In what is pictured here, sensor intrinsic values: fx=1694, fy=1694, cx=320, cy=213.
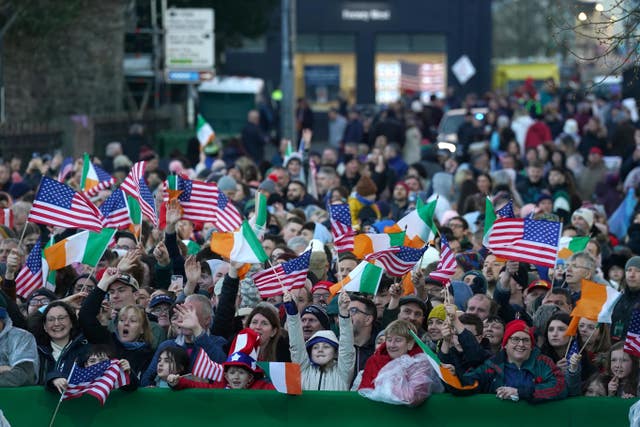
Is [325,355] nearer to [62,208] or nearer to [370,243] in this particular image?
[370,243]

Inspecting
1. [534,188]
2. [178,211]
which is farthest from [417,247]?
[534,188]

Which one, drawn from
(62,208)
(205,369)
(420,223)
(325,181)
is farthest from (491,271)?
(325,181)

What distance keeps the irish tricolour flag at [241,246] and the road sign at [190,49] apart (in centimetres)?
2216

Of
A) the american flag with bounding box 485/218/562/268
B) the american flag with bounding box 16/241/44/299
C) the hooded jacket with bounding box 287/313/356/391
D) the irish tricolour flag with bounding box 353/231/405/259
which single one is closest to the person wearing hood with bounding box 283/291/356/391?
the hooded jacket with bounding box 287/313/356/391

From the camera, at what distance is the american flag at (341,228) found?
47.8 ft

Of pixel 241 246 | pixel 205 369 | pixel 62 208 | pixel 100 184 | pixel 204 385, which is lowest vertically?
pixel 204 385

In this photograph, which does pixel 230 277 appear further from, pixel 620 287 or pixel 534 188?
pixel 534 188

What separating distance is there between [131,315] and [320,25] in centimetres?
5071

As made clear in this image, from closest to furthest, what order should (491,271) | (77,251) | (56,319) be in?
1. (56,319)
2. (77,251)
3. (491,271)

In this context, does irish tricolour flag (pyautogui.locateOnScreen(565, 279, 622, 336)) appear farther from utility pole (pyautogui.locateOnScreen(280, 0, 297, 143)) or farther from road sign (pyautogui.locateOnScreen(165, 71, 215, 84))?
road sign (pyautogui.locateOnScreen(165, 71, 215, 84))

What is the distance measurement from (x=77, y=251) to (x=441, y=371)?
12.9 feet

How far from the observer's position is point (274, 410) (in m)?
11.4

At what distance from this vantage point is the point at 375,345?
39.0 feet

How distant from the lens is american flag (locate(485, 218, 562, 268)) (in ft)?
43.9
